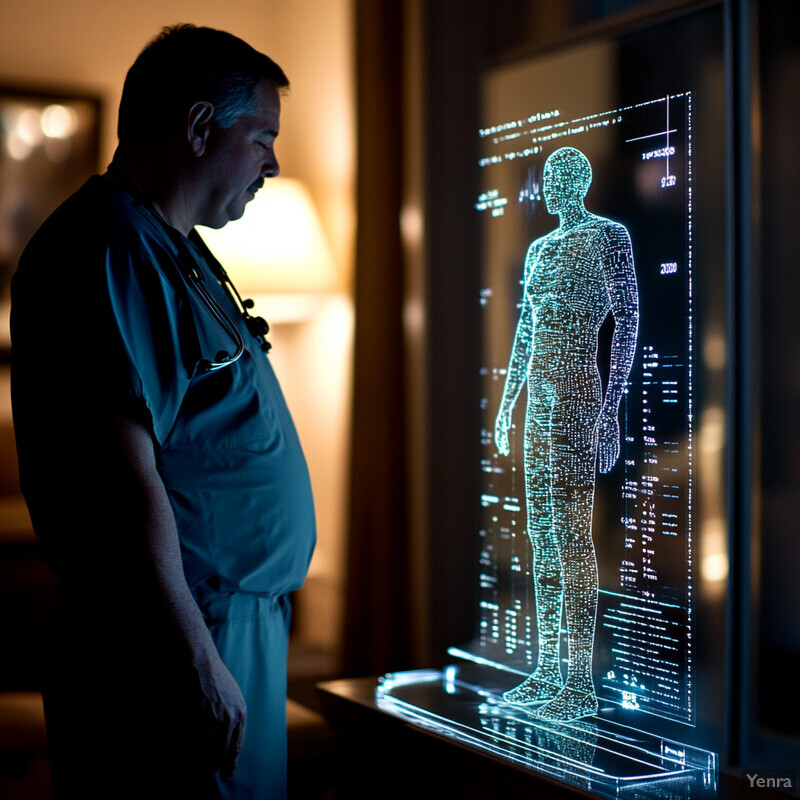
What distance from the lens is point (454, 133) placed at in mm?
1983

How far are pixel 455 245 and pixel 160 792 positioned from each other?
120 centimetres

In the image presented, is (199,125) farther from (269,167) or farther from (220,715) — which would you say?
(220,715)

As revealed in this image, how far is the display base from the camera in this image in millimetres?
1092

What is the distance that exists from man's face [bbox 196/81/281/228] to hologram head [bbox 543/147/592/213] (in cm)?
40

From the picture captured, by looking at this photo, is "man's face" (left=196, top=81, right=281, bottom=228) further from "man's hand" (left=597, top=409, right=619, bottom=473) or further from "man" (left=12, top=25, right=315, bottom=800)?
"man's hand" (left=597, top=409, right=619, bottom=473)

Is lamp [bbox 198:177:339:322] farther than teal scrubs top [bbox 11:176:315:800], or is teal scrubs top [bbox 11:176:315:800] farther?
lamp [bbox 198:177:339:322]

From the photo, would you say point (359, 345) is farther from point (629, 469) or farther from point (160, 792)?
point (160, 792)

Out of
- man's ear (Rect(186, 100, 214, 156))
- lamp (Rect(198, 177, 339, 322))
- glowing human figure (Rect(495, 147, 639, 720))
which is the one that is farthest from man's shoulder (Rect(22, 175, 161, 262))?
lamp (Rect(198, 177, 339, 322))

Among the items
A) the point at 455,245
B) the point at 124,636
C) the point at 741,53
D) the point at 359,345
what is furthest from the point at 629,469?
the point at 359,345

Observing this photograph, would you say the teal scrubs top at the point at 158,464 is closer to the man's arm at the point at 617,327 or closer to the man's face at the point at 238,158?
the man's face at the point at 238,158

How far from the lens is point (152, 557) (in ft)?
3.20
